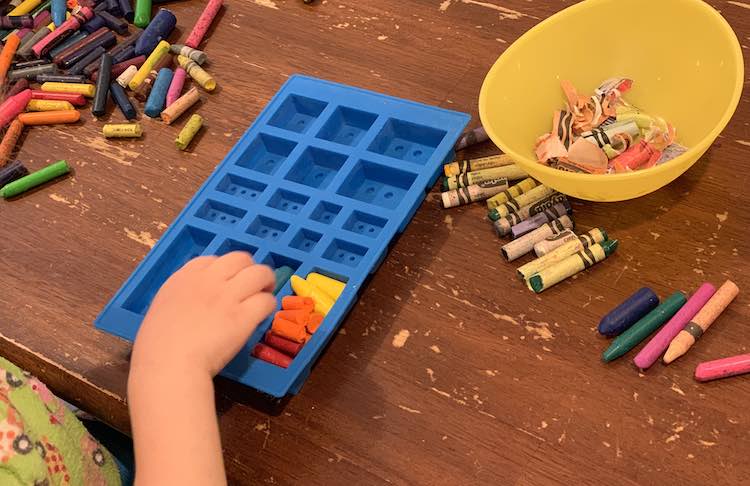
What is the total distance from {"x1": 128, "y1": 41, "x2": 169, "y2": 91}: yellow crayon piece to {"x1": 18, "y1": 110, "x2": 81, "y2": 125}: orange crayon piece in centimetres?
9

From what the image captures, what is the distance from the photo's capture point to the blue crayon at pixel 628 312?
28.5 inches

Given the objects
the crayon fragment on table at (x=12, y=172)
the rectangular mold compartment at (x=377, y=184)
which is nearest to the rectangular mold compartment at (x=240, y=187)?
the rectangular mold compartment at (x=377, y=184)

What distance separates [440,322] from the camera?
0.78m

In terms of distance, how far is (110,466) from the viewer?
0.81 m

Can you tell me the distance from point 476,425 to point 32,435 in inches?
16.1

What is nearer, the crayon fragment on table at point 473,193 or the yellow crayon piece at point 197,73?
the crayon fragment on table at point 473,193

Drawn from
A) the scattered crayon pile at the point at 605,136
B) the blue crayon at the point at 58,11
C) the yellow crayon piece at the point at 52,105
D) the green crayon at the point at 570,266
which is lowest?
the yellow crayon piece at the point at 52,105

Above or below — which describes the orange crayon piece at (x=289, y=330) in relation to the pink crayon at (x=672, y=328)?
below

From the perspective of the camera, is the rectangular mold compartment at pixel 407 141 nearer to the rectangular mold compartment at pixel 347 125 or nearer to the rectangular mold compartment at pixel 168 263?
the rectangular mold compartment at pixel 347 125

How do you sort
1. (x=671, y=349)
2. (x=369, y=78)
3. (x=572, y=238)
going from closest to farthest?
(x=671, y=349)
(x=572, y=238)
(x=369, y=78)

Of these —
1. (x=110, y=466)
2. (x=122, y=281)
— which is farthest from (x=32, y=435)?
(x=122, y=281)

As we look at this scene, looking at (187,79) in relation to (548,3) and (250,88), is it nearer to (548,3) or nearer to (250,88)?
(250,88)

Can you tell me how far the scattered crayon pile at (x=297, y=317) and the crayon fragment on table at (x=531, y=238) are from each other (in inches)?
7.1

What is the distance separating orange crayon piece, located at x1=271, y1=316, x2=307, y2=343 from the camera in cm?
76
